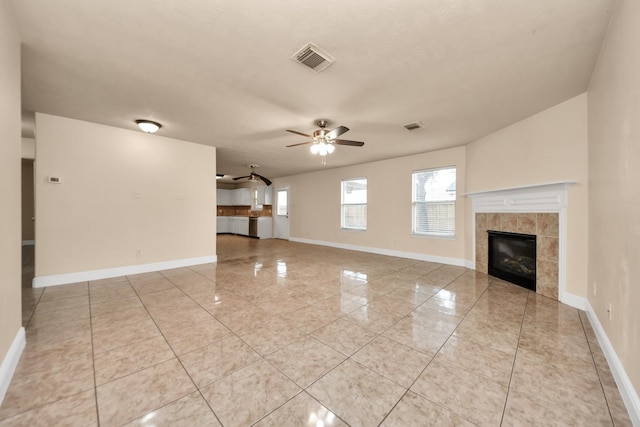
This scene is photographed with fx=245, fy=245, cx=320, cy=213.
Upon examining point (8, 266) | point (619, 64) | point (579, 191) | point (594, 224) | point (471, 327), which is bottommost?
point (471, 327)

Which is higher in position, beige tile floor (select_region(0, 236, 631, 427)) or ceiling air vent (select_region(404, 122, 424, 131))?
ceiling air vent (select_region(404, 122, 424, 131))

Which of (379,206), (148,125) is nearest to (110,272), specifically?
(148,125)

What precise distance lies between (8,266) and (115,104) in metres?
2.40

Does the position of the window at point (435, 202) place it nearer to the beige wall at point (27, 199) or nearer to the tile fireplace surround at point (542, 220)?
the tile fireplace surround at point (542, 220)

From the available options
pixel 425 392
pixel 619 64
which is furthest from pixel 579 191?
pixel 425 392

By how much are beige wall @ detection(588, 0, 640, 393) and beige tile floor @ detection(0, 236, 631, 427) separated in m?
0.38

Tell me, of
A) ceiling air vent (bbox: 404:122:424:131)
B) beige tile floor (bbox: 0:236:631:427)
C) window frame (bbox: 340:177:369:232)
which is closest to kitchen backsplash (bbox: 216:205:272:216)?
window frame (bbox: 340:177:369:232)

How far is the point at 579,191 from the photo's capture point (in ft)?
9.61

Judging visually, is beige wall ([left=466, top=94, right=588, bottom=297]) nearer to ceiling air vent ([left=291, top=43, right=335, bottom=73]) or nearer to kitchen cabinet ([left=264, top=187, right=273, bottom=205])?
ceiling air vent ([left=291, top=43, right=335, bottom=73])

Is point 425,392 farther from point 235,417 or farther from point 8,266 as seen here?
point 8,266

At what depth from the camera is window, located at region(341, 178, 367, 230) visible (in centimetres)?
705

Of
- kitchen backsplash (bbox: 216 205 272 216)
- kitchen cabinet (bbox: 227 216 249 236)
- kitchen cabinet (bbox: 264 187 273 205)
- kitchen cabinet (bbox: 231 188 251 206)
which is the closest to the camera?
kitchen cabinet (bbox: 264 187 273 205)

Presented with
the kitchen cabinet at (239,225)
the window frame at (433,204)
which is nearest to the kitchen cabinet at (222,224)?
the kitchen cabinet at (239,225)

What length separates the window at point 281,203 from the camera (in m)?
9.64
